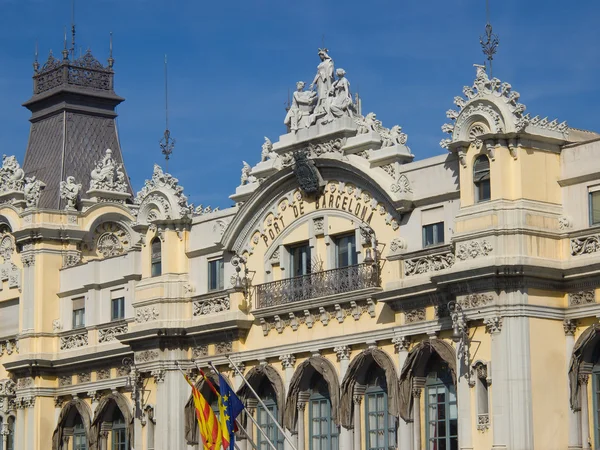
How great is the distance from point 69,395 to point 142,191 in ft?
28.0

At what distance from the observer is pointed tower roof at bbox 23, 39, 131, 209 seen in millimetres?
66250

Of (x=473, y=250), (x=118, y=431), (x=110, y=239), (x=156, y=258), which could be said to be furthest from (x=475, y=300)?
(x=110, y=239)

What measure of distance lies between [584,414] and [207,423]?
13.3 metres

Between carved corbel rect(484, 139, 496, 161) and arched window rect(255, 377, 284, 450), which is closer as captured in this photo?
carved corbel rect(484, 139, 496, 161)

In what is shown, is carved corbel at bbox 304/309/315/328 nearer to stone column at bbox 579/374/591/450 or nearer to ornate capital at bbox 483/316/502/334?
ornate capital at bbox 483/316/502/334

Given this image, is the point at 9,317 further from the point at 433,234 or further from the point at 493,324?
the point at 493,324

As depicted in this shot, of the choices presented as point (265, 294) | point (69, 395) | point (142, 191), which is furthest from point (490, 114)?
point (69, 395)

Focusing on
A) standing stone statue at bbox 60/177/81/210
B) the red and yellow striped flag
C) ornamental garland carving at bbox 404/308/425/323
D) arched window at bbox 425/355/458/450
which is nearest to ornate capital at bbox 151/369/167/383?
the red and yellow striped flag

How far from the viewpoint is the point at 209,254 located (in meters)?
56.3

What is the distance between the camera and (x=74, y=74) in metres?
66.9

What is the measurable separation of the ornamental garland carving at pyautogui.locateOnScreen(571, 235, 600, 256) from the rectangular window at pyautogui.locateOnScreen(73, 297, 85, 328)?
2316 centimetres

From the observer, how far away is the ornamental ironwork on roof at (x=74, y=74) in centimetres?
6675

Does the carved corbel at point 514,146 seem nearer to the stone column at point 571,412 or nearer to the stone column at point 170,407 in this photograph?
the stone column at point 571,412

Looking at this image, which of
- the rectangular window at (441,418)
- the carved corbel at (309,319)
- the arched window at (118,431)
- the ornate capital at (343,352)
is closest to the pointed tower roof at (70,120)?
the arched window at (118,431)
